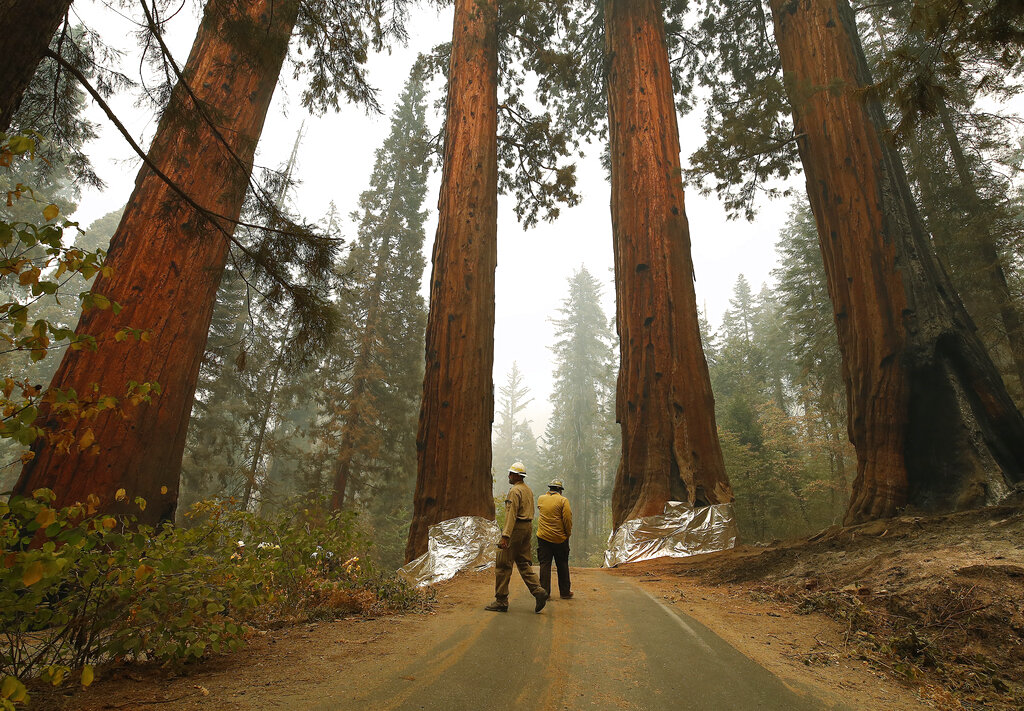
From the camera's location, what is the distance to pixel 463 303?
28.2ft

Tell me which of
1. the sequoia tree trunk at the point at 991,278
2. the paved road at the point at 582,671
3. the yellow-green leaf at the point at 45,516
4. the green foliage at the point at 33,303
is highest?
the sequoia tree trunk at the point at 991,278

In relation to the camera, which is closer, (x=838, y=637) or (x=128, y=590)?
(x=128, y=590)

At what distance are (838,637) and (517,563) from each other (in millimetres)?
2768

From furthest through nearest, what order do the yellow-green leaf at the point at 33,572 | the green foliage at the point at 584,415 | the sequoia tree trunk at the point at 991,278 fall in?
the green foliage at the point at 584,415 → the sequoia tree trunk at the point at 991,278 → the yellow-green leaf at the point at 33,572

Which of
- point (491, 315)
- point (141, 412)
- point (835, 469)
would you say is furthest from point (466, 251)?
point (835, 469)

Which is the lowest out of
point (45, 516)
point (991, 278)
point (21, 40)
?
point (45, 516)

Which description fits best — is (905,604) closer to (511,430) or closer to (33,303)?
(33,303)

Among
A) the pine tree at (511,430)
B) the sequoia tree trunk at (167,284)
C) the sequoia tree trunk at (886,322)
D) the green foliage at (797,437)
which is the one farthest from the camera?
the pine tree at (511,430)

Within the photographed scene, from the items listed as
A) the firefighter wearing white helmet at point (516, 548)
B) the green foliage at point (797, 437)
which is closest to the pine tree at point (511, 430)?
the green foliage at point (797, 437)

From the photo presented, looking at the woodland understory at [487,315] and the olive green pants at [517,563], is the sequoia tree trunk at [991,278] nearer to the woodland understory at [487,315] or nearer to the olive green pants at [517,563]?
the woodland understory at [487,315]

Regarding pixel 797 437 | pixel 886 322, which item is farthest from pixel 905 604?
pixel 797 437

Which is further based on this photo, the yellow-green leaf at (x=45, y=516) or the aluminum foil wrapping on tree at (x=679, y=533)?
the aluminum foil wrapping on tree at (x=679, y=533)

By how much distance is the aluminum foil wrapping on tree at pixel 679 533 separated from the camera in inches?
316

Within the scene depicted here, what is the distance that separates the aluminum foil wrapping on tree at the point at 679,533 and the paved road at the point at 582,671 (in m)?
4.21
